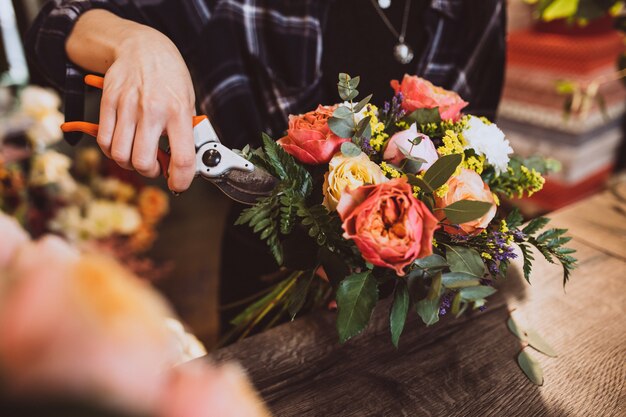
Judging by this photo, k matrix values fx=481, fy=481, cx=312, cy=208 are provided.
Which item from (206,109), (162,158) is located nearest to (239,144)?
(206,109)

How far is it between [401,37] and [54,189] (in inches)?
55.9

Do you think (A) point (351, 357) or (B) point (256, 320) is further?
(B) point (256, 320)

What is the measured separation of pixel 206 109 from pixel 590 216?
1.02 m

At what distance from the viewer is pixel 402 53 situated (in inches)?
47.2

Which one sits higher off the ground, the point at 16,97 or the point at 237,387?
the point at 237,387

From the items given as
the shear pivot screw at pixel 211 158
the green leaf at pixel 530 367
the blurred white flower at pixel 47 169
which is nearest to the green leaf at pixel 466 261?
the green leaf at pixel 530 367

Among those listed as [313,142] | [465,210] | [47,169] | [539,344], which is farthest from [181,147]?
[47,169]

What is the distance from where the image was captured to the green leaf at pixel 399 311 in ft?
2.12

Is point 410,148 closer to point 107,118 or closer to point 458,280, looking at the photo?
point 458,280

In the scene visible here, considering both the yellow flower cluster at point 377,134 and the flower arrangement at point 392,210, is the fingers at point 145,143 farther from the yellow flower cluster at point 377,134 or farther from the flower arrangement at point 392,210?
the yellow flower cluster at point 377,134

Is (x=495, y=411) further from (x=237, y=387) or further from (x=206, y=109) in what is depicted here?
(x=206, y=109)

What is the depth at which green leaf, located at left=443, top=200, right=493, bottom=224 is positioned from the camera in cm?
60

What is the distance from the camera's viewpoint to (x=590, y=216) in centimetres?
124

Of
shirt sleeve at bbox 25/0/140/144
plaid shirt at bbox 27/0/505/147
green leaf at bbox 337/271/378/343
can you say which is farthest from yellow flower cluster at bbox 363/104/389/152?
shirt sleeve at bbox 25/0/140/144
